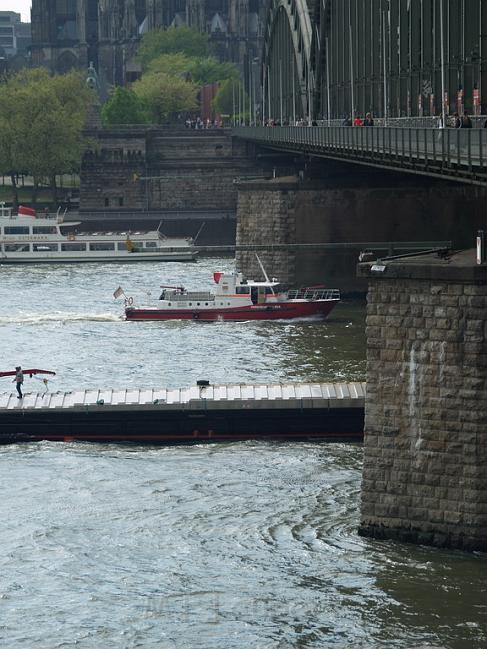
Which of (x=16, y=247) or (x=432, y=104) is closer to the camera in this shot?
(x=432, y=104)

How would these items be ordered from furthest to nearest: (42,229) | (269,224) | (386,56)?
(42,229) < (269,224) < (386,56)

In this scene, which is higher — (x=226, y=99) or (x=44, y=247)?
(x=226, y=99)

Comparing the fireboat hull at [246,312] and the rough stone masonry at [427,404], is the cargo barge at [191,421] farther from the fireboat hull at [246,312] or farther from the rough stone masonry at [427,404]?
the fireboat hull at [246,312]

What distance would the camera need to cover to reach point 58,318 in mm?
82375

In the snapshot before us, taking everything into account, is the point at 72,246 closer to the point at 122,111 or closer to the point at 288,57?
the point at 288,57

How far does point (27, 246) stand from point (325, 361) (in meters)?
58.9

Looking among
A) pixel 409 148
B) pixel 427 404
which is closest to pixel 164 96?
pixel 409 148

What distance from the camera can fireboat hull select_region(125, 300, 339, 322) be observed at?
8181cm

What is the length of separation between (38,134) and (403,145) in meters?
93.3

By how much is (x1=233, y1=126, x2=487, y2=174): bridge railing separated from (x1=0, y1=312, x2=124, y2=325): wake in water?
535 inches

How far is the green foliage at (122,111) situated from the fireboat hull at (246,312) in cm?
9195

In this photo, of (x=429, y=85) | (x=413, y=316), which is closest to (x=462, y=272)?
(x=413, y=316)

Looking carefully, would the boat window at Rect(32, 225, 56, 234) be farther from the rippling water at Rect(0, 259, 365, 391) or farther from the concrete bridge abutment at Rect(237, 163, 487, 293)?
the concrete bridge abutment at Rect(237, 163, 487, 293)

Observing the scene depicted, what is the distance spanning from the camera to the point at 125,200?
5906 inches
